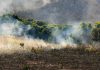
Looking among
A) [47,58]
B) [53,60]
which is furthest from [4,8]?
[53,60]

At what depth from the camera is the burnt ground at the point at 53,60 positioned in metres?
28.3

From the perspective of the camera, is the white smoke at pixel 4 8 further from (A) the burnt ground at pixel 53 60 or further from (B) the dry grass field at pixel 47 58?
(A) the burnt ground at pixel 53 60

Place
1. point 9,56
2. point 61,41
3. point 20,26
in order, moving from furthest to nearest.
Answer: point 20,26 → point 61,41 → point 9,56

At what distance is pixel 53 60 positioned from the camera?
31.7 m

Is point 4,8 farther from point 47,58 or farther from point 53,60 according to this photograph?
point 53,60


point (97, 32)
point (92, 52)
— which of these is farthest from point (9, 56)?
point (97, 32)

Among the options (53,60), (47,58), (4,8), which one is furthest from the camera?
(4,8)

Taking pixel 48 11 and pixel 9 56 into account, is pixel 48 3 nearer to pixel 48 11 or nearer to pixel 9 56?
pixel 48 11

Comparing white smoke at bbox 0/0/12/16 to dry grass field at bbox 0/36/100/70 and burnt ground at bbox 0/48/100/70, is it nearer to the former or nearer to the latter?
dry grass field at bbox 0/36/100/70

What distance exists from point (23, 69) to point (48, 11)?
79.1 meters

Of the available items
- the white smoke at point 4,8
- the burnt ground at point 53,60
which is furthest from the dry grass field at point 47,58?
the white smoke at point 4,8

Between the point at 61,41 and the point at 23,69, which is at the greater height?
the point at 61,41

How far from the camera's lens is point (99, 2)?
108 m

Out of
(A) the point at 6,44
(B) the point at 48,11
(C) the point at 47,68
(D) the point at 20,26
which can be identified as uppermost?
(B) the point at 48,11
